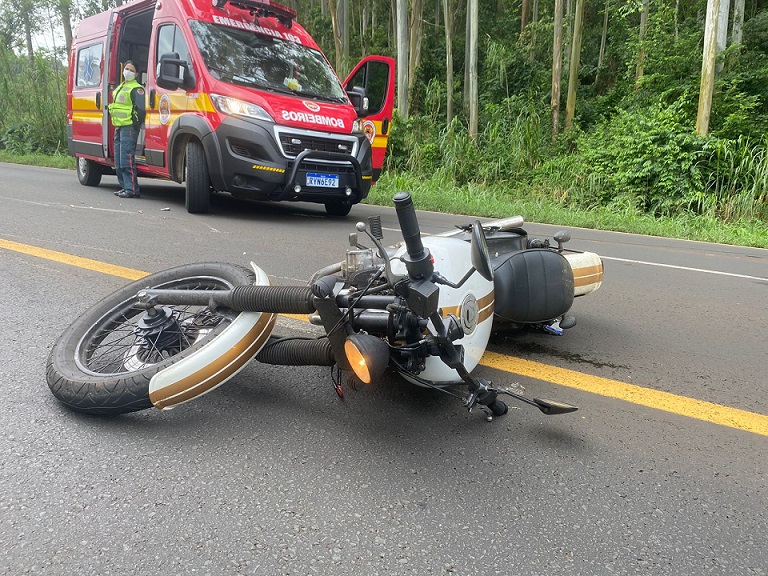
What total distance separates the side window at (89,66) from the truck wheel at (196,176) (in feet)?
11.3

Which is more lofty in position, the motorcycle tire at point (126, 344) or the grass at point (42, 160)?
the grass at point (42, 160)

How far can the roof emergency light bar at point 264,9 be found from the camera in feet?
25.3

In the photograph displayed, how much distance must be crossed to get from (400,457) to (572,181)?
442 inches

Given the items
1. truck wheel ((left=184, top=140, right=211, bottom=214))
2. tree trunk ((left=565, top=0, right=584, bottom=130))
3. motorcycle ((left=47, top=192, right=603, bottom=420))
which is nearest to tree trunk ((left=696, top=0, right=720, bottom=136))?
tree trunk ((left=565, top=0, right=584, bottom=130))

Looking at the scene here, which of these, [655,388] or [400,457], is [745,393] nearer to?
[655,388]

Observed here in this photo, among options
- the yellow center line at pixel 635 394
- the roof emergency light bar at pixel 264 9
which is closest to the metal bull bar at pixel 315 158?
the roof emergency light bar at pixel 264 9

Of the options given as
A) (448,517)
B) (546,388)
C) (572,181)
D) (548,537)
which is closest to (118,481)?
(448,517)

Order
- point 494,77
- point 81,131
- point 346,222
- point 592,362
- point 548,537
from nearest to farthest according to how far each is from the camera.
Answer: point 548,537
point 592,362
point 346,222
point 81,131
point 494,77

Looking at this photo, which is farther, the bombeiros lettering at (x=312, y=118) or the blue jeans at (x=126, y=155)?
the blue jeans at (x=126, y=155)

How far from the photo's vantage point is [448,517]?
72.2 inches

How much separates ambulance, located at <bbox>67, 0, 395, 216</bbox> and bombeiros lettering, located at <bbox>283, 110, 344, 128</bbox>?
1 centimetres

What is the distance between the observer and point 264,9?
7.93 meters

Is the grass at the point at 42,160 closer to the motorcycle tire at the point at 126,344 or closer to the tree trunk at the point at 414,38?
the tree trunk at the point at 414,38

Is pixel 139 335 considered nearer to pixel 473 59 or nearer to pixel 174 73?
pixel 174 73
